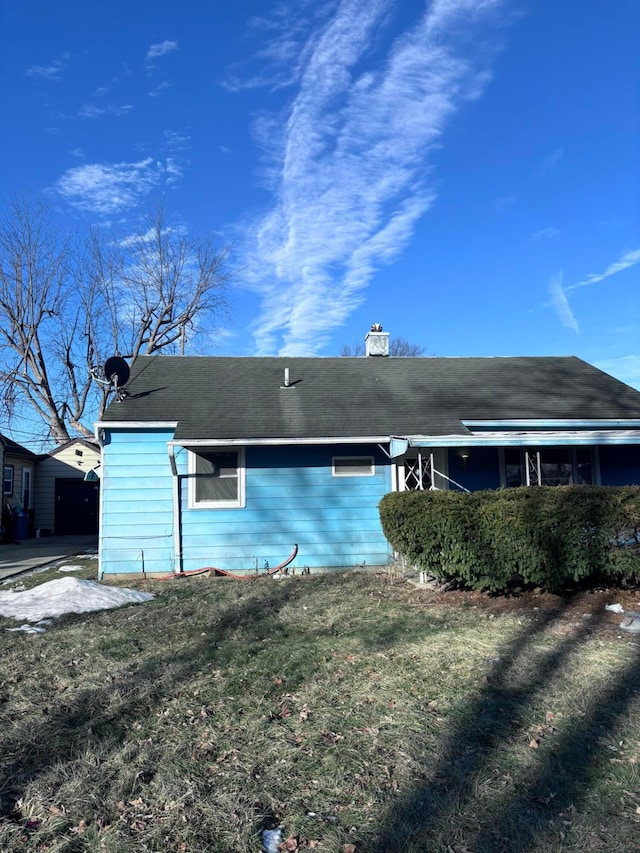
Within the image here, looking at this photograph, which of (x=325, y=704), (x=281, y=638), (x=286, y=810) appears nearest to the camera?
(x=286, y=810)

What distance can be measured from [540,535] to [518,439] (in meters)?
2.71

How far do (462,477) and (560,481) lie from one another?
189cm

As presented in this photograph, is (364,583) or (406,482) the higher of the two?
(406,482)

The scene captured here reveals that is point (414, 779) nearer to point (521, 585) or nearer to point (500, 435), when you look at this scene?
point (521, 585)

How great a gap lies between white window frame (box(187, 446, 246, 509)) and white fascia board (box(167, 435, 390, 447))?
587mm

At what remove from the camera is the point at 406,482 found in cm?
1086

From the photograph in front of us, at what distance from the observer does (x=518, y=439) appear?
9445 millimetres

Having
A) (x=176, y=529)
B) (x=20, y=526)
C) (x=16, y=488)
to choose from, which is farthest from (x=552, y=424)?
(x=16, y=488)

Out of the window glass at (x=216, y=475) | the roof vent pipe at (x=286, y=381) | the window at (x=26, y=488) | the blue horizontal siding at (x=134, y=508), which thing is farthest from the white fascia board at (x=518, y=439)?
the window at (x=26, y=488)

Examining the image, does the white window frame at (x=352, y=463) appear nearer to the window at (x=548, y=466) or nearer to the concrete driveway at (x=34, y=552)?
the window at (x=548, y=466)

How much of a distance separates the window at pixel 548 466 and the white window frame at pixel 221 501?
15.5 feet

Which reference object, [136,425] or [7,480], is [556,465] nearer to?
[136,425]

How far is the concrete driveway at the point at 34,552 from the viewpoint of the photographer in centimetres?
1241

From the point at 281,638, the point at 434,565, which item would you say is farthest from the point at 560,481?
the point at 281,638
